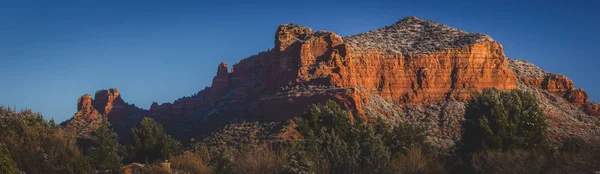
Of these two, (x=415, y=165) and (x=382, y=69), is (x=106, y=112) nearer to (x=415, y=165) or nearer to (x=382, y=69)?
(x=382, y=69)

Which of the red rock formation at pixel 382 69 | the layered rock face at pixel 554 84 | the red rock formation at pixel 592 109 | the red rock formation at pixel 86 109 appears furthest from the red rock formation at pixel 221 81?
the red rock formation at pixel 592 109

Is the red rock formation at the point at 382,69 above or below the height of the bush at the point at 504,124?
above

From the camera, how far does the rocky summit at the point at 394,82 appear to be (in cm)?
7756

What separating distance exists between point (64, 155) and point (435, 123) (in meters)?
51.4

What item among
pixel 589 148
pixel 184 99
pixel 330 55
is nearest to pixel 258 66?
pixel 184 99

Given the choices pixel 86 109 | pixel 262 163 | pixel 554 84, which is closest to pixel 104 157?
pixel 262 163

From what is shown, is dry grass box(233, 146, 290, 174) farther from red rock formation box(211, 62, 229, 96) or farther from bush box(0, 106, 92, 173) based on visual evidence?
red rock formation box(211, 62, 229, 96)

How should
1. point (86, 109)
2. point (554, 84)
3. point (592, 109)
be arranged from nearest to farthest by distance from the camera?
point (592, 109), point (554, 84), point (86, 109)

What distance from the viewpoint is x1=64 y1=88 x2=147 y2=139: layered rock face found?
4179 inches

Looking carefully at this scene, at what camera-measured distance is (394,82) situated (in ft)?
297

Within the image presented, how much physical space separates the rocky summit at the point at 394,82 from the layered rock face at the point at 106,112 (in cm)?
138

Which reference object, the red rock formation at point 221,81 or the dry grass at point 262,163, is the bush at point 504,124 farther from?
the red rock formation at point 221,81

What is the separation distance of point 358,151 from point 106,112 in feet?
283

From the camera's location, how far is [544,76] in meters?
97.9
